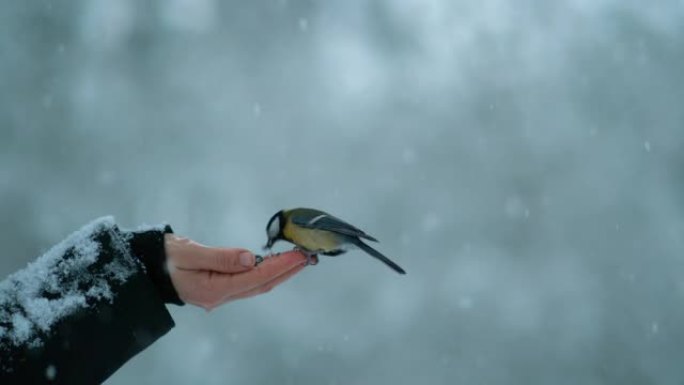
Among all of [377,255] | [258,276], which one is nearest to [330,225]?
[377,255]

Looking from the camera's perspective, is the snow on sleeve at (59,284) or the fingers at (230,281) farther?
the fingers at (230,281)

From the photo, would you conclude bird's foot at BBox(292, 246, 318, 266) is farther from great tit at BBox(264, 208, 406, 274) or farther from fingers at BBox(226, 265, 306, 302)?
great tit at BBox(264, 208, 406, 274)

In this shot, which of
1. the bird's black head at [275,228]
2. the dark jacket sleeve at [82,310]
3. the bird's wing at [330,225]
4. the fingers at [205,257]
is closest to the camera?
the dark jacket sleeve at [82,310]

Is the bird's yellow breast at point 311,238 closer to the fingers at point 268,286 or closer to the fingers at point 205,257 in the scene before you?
the fingers at point 268,286

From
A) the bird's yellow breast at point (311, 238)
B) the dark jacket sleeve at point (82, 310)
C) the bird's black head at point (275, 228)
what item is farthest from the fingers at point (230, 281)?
the bird's black head at point (275, 228)

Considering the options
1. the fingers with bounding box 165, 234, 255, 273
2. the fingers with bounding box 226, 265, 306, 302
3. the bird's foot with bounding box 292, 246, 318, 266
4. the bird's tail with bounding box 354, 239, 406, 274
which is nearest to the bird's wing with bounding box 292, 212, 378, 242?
the bird's tail with bounding box 354, 239, 406, 274

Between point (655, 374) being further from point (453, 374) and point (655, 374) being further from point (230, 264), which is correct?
point (230, 264)
